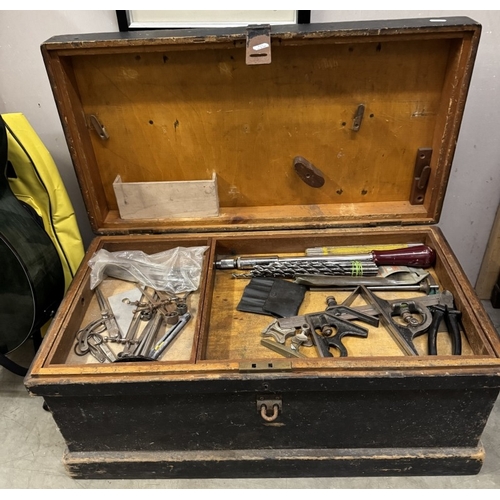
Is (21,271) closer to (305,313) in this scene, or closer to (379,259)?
(305,313)

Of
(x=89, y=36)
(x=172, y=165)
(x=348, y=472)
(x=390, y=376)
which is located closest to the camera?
(x=390, y=376)

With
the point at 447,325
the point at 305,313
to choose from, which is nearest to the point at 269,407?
the point at 305,313

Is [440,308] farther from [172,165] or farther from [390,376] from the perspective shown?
[172,165]

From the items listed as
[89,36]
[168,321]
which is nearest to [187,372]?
[168,321]

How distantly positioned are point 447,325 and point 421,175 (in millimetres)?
417

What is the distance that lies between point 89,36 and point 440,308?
104cm

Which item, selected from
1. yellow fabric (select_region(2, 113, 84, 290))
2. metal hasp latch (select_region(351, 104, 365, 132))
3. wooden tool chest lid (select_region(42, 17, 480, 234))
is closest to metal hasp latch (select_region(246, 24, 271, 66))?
wooden tool chest lid (select_region(42, 17, 480, 234))

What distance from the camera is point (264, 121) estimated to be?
1.17 meters

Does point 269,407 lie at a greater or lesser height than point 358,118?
lesser

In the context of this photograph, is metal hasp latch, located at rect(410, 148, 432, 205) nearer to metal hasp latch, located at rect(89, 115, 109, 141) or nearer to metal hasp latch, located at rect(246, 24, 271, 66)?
metal hasp latch, located at rect(246, 24, 271, 66)

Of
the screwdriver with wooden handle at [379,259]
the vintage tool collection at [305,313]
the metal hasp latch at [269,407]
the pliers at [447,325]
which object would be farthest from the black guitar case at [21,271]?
the pliers at [447,325]

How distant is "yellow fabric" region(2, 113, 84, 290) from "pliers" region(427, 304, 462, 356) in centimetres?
102

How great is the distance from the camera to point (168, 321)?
1.12 metres

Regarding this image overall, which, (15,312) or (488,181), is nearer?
(15,312)
